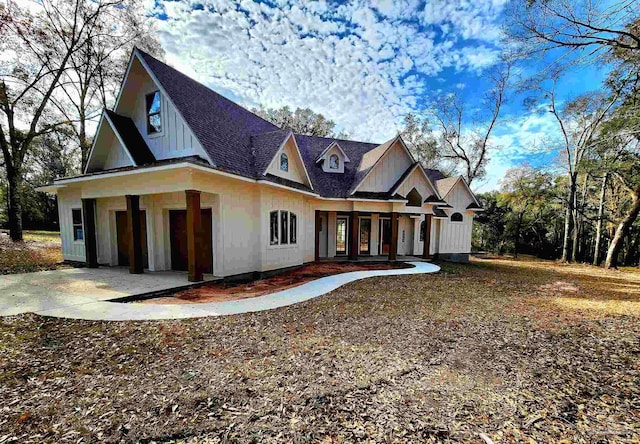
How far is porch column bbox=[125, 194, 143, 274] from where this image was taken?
8.65m

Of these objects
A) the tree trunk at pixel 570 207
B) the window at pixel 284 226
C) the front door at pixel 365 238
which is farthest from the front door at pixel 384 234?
the tree trunk at pixel 570 207

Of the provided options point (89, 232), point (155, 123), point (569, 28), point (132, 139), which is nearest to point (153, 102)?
point (155, 123)

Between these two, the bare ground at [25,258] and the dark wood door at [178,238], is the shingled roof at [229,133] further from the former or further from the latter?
the bare ground at [25,258]

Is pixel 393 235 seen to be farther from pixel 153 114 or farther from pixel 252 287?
pixel 153 114

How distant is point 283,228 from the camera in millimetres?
10359

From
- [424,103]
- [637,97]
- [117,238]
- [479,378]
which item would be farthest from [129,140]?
[424,103]

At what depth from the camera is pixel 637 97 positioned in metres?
11.9

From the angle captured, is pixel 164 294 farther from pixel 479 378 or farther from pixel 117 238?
pixel 479 378

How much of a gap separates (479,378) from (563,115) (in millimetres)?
23535

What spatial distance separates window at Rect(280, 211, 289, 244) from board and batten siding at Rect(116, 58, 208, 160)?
354 cm

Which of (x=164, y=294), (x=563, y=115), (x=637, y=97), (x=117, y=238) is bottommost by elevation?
(x=164, y=294)

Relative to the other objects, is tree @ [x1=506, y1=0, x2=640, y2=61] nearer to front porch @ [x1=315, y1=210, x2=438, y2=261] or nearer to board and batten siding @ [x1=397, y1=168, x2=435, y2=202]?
board and batten siding @ [x1=397, y1=168, x2=435, y2=202]

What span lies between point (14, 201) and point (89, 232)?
10.4m

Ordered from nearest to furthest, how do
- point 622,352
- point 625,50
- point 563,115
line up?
point 622,352 < point 625,50 < point 563,115
